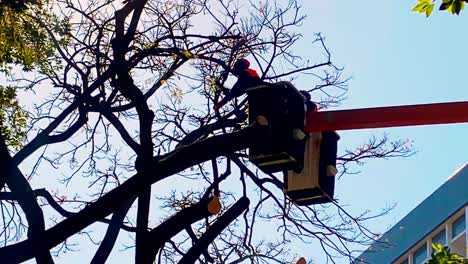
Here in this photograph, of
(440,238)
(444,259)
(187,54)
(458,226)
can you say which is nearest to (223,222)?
(444,259)

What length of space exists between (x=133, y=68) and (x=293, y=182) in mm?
4849

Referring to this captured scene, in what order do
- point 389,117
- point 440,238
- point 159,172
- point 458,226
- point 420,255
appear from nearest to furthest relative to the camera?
1. point 389,117
2. point 159,172
3. point 458,226
4. point 440,238
5. point 420,255

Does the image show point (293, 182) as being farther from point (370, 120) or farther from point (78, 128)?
point (78, 128)

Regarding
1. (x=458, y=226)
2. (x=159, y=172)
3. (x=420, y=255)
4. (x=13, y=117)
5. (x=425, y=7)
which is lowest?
(x=159, y=172)

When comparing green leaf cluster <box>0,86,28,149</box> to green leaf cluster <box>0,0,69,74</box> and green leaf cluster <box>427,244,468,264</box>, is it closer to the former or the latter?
green leaf cluster <box>0,0,69,74</box>

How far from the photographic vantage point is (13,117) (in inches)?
352

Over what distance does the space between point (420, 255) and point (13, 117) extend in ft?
73.2

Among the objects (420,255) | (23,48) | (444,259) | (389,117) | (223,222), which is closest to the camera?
(389,117)

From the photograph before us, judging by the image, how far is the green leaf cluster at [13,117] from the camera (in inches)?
347

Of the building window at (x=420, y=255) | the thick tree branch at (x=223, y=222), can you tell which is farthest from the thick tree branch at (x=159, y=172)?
the building window at (x=420, y=255)

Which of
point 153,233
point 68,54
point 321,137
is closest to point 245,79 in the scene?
point 321,137

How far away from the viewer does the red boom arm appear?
3.58m

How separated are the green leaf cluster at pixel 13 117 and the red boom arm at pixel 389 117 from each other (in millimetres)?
5680

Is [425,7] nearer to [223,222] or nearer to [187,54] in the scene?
[223,222]
